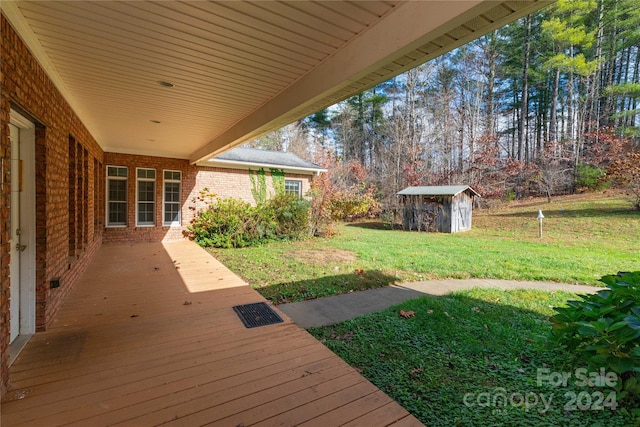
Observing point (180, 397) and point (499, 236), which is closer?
point (180, 397)

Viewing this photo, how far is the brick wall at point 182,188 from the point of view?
30.5 feet

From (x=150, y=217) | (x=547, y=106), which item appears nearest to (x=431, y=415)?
(x=150, y=217)

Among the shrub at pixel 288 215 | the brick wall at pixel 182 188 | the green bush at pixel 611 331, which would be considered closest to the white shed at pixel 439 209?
the shrub at pixel 288 215

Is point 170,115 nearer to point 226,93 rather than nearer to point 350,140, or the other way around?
point 226,93

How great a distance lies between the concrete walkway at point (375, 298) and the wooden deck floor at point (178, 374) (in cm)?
83

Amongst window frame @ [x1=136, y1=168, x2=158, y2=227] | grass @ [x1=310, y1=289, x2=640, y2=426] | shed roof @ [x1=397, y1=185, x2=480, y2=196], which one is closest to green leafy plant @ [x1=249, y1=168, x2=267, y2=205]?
window frame @ [x1=136, y1=168, x2=158, y2=227]

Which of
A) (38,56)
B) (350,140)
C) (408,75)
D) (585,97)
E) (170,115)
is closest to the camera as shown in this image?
(38,56)

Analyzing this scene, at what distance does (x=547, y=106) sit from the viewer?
80.4 ft

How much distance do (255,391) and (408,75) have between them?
2306 centimetres

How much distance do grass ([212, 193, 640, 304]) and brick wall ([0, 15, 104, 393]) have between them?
9.05 ft

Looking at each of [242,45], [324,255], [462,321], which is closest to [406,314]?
[462,321]

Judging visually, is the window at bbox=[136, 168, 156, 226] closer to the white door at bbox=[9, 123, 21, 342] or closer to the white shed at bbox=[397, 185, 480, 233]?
the white door at bbox=[9, 123, 21, 342]

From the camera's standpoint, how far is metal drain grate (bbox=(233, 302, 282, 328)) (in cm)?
354

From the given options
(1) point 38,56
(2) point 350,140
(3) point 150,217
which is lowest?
(3) point 150,217
